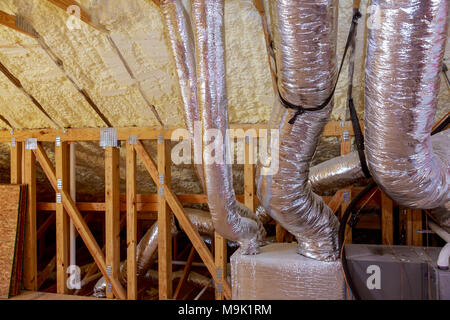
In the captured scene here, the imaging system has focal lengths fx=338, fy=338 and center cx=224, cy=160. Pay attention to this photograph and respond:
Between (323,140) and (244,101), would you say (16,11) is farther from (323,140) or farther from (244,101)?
(323,140)

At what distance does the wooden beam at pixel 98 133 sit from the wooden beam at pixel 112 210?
0.18m

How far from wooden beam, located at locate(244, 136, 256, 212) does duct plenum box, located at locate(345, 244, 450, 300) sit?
0.91 metres

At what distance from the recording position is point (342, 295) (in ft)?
5.27

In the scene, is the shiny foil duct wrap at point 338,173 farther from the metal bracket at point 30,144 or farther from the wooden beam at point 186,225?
the metal bracket at point 30,144

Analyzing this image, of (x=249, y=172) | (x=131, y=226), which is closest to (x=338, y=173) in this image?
(x=249, y=172)

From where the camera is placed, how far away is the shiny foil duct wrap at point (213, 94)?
4.47 ft

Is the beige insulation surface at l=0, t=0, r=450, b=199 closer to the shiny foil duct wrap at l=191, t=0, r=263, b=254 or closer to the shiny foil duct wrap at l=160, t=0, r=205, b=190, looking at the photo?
the shiny foil duct wrap at l=160, t=0, r=205, b=190

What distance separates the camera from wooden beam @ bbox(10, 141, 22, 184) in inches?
114

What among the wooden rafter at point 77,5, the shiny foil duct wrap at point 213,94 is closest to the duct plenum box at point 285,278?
the shiny foil duct wrap at point 213,94

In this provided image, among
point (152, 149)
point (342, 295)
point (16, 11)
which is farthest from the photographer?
point (152, 149)

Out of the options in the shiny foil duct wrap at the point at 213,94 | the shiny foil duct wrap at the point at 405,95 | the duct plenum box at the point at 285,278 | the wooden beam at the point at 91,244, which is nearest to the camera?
the shiny foil duct wrap at the point at 405,95

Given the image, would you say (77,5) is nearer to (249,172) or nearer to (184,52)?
(184,52)
